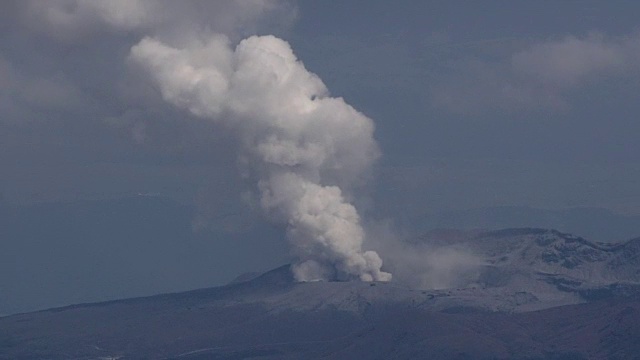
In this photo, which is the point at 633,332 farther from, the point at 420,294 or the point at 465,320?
the point at 420,294

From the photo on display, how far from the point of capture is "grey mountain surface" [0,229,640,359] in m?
163

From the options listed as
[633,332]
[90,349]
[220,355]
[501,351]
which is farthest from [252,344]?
[633,332]

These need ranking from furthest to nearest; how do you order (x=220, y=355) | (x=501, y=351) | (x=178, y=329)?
(x=178, y=329) < (x=220, y=355) < (x=501, y=351)

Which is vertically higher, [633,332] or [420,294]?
[420,294]

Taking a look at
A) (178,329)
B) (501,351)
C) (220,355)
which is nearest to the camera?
(501,351)

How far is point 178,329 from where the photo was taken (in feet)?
614

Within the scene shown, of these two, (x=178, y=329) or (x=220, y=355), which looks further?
(x=178, y=329)

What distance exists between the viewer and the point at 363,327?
182625 mm

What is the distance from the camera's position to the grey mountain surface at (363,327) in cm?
16312

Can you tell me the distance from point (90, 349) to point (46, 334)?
41.3 ft

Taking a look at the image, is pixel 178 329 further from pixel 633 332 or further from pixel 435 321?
pixel 633 332

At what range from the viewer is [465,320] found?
175m

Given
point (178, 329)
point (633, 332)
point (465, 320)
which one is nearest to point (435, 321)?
point (465, 320)

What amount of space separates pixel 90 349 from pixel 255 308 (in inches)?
993
